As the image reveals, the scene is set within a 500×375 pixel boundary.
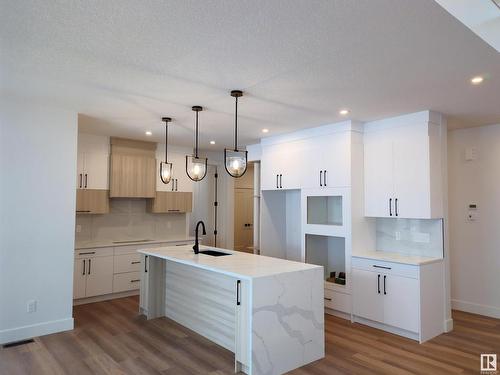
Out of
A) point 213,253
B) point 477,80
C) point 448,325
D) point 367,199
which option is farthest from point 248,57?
point 448,325

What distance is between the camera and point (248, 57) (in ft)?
8.64

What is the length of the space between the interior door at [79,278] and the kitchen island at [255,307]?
1594mm

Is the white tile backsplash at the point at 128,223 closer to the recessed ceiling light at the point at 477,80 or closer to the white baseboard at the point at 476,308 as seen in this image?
the white baseboard at the point at 476,308

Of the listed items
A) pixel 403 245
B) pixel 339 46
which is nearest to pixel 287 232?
pixel 403 245

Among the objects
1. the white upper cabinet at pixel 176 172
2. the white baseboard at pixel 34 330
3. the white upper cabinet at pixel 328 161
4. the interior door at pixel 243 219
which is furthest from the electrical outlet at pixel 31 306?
the interior door at pixel 243 219

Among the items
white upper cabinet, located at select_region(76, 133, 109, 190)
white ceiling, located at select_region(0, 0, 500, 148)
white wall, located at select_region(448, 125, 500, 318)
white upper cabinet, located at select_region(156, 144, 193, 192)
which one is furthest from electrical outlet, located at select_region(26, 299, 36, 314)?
white wall, located at select_region(448, 125, 500, 318)

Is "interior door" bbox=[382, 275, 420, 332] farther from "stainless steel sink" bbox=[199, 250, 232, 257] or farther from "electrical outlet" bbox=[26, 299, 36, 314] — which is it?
"electrical outlet" bbox=[26, 299, 36, 314]

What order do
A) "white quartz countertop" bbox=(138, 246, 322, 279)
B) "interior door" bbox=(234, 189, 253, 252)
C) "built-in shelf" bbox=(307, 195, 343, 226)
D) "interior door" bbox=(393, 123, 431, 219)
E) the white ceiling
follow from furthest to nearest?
"interior door" bbox=(234, 189, 253, 252)
"built-in shelf" bbox=(307, 195, 343, 226)
"interior door" bbox=(393, 123, 431, 219)
"white quartz countertop" bbox=(138, 246, 322, 279)
the white ceiling

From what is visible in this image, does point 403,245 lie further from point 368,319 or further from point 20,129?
point 20,129

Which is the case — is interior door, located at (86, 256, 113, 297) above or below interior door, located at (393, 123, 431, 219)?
below

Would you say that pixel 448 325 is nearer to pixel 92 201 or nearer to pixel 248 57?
pixel 248 57

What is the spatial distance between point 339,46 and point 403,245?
310 centimetres

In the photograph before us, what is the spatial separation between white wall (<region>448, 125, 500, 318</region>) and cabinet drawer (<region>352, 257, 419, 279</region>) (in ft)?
5.29

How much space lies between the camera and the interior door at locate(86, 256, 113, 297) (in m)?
5.22
